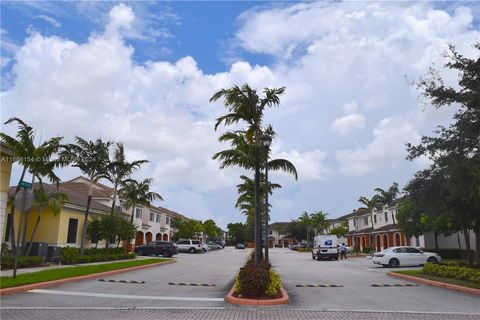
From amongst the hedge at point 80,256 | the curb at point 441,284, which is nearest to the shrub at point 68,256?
the hedge at point 80,256

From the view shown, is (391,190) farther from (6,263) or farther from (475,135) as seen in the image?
(6,263)

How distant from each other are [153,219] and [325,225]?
1497 inches

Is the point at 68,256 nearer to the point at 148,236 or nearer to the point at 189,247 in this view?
the point at 189,247

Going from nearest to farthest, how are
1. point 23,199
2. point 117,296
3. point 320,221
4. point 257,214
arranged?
point 117,296, point 23,199, point 257,214, point 320,221

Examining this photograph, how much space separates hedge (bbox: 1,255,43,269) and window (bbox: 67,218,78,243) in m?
8.85

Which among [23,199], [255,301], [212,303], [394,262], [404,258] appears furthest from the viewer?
[394,262]

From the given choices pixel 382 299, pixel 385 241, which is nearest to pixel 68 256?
pixel 382 299

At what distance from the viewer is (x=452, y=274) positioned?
19812mm

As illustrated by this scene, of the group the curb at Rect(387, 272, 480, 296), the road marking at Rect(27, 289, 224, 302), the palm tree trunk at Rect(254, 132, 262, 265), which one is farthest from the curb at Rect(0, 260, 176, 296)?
the curb at Rect(387, 272, 480, 296)

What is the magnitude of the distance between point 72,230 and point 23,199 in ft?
58.2

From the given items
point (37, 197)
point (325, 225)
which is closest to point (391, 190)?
point (325, 225)

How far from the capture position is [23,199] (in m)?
16.0

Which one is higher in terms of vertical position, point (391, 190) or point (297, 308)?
point (391, 190)

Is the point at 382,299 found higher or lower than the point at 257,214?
lower
